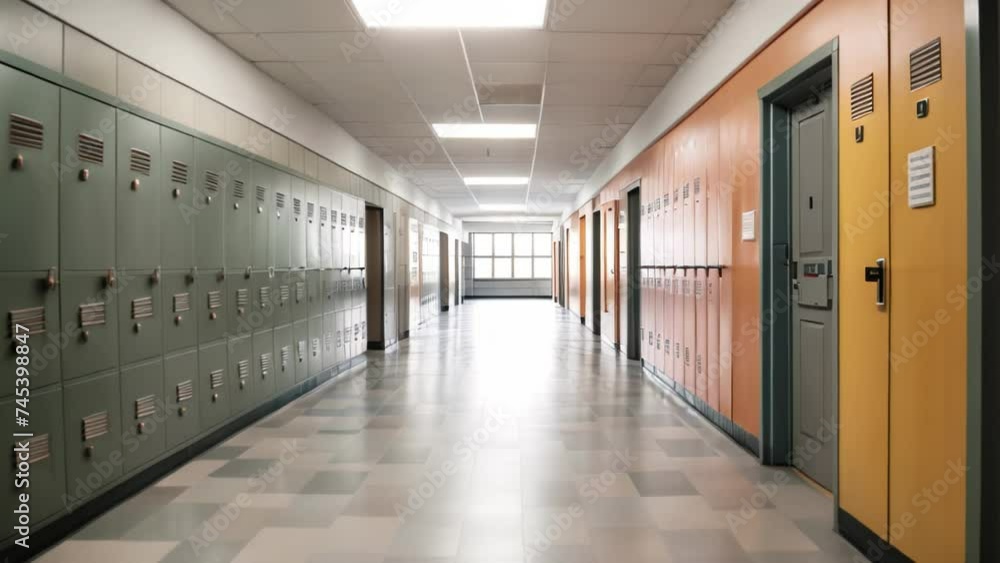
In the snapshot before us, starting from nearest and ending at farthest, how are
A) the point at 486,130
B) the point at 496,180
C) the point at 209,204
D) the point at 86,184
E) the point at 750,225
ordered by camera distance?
the point at 86,184
the point at 750,225
the point at 209,204
the point at 486,130
the point at 496,180

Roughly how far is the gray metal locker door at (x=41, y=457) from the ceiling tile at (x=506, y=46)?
3.71 m

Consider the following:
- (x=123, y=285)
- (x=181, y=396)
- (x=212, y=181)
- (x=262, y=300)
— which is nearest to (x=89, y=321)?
(x=123, y=285)

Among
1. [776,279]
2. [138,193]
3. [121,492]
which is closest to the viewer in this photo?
[121,492]

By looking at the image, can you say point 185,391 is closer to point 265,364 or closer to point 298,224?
point 265,364

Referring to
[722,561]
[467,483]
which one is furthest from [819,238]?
[467,483]

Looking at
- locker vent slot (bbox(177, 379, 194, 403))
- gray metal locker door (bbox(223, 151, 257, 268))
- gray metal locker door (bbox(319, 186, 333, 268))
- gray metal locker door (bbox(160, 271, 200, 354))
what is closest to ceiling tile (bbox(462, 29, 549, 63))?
gray metal locker door (bbox(223, 151, 257, 268))

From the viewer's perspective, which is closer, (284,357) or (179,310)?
(179,310)

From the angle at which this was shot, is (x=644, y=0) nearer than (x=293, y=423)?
Yes

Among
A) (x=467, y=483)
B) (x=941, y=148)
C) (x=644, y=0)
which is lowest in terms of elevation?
(x=467, y=483)

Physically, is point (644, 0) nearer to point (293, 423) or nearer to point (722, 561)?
point (722, 561)

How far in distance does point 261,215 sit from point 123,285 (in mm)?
1989

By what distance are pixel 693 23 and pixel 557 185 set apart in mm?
9270

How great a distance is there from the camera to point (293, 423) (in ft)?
16.9

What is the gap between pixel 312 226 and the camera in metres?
6.62
